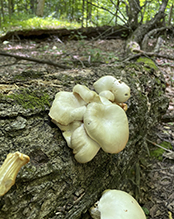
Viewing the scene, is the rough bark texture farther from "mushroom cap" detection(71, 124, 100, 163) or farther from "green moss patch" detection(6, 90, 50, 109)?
"mushroom cap" detection(71, 124, 100, 163)

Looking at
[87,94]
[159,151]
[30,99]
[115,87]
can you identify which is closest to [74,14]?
[159,151]

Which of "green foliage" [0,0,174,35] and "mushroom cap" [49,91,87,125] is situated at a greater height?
"green foliage" [0,0,174,35]

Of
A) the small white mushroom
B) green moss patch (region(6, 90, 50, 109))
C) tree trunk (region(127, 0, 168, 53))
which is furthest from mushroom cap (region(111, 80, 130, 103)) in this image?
tree trunk (region(127, 0, 168, 53))

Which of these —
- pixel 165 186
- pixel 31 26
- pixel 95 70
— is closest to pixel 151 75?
pixel 95 70

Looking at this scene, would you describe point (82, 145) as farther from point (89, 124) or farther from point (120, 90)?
Answer: point (120, 90)

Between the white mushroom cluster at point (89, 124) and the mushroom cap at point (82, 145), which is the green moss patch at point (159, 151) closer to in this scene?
→ the white mushroom cluster at point (89, 124)

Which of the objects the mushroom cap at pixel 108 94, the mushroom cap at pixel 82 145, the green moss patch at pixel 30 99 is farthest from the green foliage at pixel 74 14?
the mushroom cap at pixel 82 145
